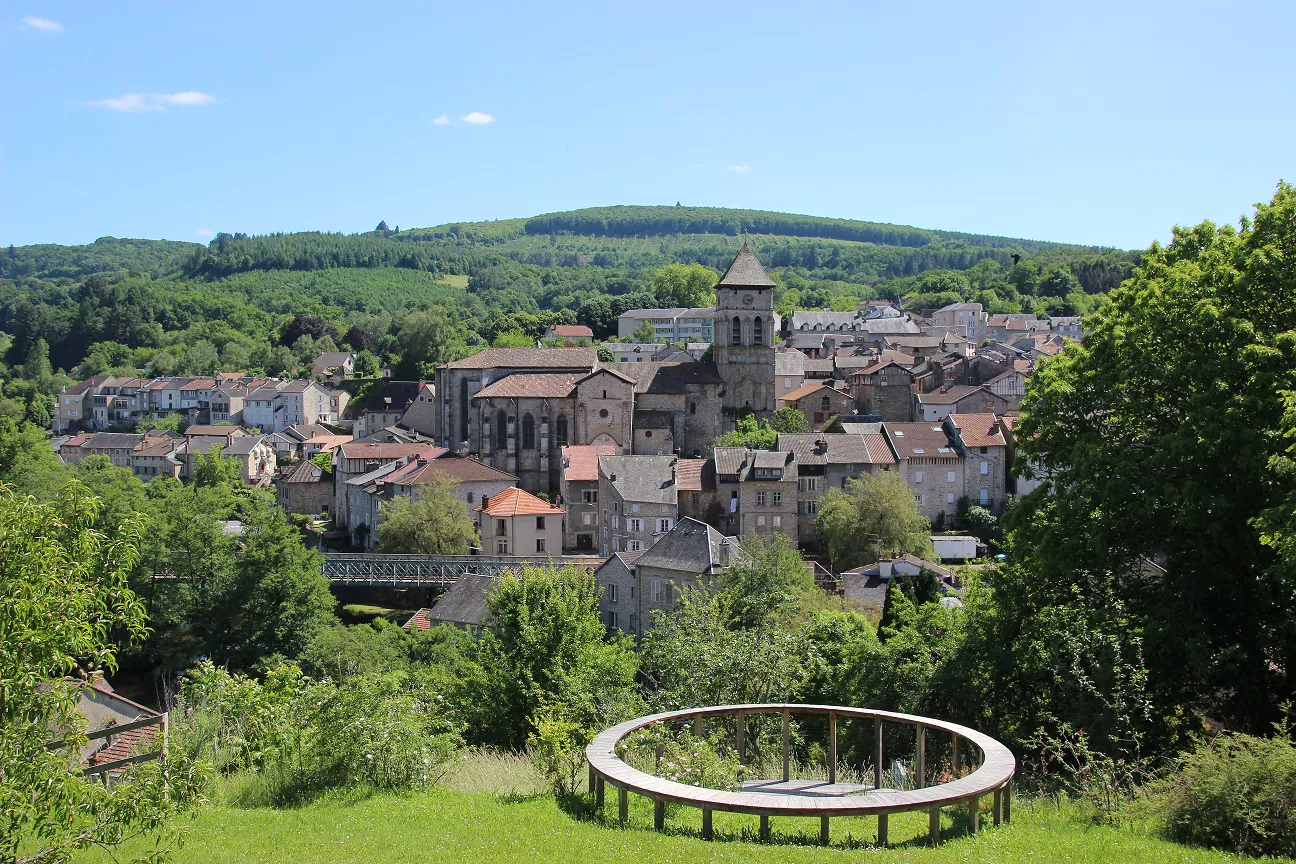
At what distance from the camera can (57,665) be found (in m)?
8.48

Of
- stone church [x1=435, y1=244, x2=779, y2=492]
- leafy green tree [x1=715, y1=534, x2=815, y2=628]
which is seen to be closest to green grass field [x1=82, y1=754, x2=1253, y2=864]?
leafy green tree [x1=715, y1=534, x2=815, y2=628]

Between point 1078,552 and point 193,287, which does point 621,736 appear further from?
point 193,287

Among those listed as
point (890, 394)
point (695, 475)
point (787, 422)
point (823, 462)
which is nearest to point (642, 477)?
point (695, 475)

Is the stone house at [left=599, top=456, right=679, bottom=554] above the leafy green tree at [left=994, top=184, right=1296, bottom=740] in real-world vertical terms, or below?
below

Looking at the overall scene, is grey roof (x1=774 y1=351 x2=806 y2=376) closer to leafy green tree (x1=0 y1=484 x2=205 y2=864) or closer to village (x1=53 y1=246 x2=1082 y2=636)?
village (x1=53 y1=246 x2=1082 y2=636)

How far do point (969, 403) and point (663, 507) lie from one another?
24.6 meters

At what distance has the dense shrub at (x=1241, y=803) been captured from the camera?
11.1 meters

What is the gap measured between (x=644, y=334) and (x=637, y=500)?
69.5 m

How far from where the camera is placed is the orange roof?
54.4 meters

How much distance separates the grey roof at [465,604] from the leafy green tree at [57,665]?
94.8 feet

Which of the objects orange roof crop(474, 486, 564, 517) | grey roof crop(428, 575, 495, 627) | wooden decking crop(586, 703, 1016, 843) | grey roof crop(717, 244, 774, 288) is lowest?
grey roof crop(428, 575, 495, 627)

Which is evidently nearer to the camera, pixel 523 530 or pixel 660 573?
pixel 660 573

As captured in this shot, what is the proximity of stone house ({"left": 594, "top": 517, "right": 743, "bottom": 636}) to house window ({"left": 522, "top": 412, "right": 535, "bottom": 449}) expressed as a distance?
22.0 metres

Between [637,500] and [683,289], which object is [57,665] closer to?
[637,500]
